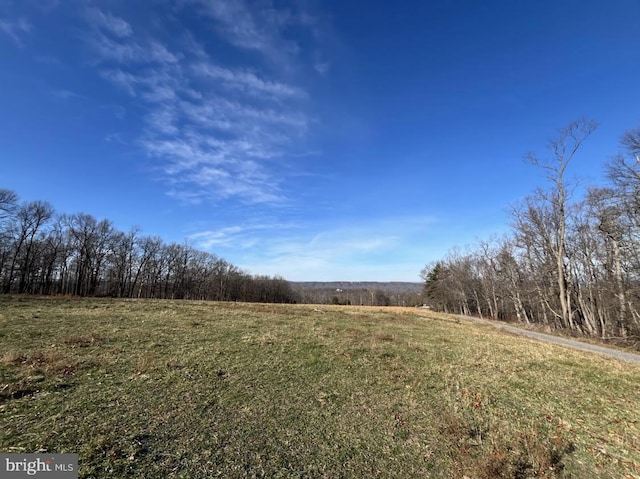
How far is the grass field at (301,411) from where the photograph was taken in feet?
13.6

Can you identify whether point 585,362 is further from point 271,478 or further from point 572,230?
point 572,230

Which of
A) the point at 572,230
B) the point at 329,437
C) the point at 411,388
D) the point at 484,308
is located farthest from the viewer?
the point at 484,308

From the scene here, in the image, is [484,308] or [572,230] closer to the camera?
[572,230]

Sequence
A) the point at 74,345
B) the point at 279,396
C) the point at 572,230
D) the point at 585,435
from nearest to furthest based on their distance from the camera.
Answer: the point at 585,435, the point at 279,396, the point at 74,345, the point at 572,230

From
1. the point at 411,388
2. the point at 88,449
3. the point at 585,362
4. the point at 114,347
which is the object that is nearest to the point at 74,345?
the point at 114,347

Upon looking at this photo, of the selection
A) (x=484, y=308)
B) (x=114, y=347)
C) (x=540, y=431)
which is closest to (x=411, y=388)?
(x=540, y=431)

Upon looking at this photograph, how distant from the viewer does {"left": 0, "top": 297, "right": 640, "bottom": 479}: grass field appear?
164 inches

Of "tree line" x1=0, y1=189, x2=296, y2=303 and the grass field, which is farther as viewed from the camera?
"tree line" x1=0, y1=189, x2=296, y2=303

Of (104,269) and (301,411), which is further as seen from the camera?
(104,269)

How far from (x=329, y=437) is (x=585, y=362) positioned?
41.3ft

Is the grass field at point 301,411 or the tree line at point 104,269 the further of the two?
the tree line at point 104,269

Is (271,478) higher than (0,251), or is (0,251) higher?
(0,251)

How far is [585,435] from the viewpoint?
5.56 m

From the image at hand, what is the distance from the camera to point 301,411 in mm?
5895
